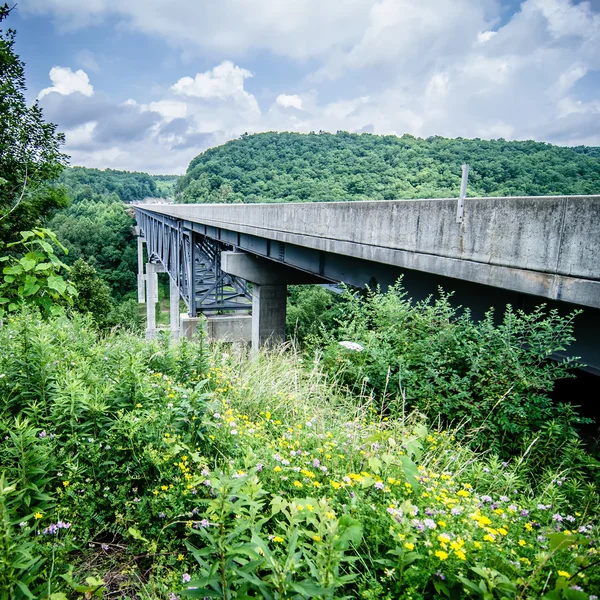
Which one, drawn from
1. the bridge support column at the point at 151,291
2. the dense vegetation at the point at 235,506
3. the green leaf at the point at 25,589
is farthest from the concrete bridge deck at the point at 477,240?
the bridge support column at the point at 151,291

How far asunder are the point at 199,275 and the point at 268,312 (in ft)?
42.0

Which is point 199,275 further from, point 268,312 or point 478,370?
point 478,370

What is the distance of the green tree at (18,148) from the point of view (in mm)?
12352

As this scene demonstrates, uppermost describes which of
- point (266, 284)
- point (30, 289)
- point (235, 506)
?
point (30, 289)

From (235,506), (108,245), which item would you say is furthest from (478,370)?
(108,245)

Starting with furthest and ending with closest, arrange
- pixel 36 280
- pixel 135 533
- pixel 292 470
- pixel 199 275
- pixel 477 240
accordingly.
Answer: pixel 199 275 < pixel 36 280 < pixel 477 240 < pixel 292 470 < pixel 135 533

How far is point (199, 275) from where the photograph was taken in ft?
84.2

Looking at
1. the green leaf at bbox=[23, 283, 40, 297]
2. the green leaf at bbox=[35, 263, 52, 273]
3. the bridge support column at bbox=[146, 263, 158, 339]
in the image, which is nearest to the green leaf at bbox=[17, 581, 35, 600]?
the green leaf at bbox=[35, 263, 52, 273]

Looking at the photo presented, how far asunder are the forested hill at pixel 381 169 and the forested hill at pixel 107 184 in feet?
260

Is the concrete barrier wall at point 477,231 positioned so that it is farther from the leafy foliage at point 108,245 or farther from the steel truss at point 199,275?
the leafy foliage at point 108,245

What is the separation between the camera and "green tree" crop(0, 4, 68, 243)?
12352 millimetres

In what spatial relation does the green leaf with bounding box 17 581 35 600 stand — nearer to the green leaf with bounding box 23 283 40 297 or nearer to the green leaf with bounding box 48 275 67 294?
the green leaf with bounding box 48 275 67 294

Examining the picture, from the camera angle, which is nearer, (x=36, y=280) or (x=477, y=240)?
(x=477, y=240)

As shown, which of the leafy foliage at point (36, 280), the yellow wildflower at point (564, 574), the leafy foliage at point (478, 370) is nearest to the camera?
the yellow wildflower at point (564, 574)
